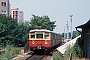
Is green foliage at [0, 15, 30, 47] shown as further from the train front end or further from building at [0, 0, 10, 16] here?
building at [0, 0, 10, 16]

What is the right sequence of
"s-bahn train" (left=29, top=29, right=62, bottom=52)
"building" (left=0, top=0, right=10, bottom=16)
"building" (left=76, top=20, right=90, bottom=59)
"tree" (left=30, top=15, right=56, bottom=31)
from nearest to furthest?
"building" (left=76, top=20, right=90, bottom=59), "s-bahn train" (left=29, top=29, right=62, bottom=52), "tree" (left=30, top=15, right=56, bottom=31), "building" (left=0, top=0, right=10, bottom=16)

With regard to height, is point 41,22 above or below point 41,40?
above

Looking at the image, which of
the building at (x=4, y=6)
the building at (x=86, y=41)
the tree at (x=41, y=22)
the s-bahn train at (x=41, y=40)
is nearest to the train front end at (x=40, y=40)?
the s-bahn train at (x=41, y=40)

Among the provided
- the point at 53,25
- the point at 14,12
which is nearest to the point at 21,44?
the point at 53,25

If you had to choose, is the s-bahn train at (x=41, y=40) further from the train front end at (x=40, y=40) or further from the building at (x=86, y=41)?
the building at (x=86, y=41)

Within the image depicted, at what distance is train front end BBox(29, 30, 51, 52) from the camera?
26766mm

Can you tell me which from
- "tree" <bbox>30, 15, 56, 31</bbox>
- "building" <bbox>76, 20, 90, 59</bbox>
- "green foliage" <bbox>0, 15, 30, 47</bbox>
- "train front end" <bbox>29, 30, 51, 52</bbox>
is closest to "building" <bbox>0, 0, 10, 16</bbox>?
"tree" <bbox>30, 15, 56, 31</bbox>

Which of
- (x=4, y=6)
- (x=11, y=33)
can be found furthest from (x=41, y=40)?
(x=4, y=6)

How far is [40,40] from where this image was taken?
88.3 feet

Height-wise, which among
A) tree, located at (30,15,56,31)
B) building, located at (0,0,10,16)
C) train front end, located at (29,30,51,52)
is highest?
building, located at (0,0,10,16)

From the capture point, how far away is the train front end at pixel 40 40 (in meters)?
26.8

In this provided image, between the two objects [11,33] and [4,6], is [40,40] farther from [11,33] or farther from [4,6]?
[4,6]

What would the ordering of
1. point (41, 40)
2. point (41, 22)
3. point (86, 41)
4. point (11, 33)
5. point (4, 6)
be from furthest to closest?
point (4, 6), point (41, 22), point (11, 33), point (41, 40), point (86, 41)

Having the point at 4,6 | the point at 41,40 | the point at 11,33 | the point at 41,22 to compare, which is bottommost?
the point at 41,40
